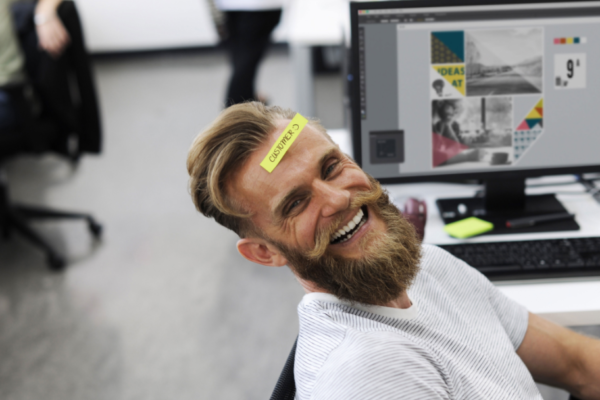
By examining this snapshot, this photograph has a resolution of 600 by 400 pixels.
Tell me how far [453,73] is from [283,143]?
0.58 meters

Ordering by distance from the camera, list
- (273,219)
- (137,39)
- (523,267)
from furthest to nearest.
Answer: (137,39)
(523,267)
(273,219)

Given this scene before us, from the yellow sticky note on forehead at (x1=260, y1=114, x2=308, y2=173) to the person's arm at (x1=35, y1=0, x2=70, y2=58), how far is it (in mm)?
1749

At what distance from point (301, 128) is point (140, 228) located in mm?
2260

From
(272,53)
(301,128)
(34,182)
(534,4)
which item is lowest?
(34,182)

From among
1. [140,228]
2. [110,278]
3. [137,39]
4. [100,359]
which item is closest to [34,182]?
[140,228]

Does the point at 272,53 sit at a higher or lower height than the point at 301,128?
higher

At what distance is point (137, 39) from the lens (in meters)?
5.89

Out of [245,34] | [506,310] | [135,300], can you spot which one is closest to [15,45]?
[245,34]

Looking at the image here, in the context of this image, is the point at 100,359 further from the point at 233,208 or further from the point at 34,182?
the point at 34,182

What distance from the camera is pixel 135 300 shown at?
243 centimetres

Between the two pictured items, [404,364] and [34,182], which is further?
[34,182]

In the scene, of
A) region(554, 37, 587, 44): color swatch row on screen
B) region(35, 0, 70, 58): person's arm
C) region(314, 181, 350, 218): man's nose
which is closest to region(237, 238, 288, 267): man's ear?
region(314, 181, 350, 218): man's nose

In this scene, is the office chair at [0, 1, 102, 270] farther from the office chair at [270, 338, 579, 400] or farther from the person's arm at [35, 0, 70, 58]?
the office chair at [270, 338, 579, 400]

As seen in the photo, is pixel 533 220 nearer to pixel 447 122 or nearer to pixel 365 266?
pixel 447 122
